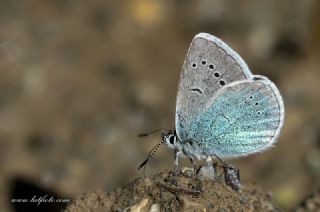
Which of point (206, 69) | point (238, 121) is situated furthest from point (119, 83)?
point (206, 69)

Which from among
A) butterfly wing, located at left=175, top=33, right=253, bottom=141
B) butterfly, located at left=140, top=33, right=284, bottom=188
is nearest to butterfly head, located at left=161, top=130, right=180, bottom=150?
butterfly, located at left=140, top=33, right=284, bottom=188

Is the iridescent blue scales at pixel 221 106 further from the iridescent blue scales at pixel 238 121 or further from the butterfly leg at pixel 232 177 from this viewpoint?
the butterfly leg at pixel 232 177

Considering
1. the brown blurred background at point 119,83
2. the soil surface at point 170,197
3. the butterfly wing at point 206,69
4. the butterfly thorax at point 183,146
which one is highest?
the brown blurred background at point 119,83

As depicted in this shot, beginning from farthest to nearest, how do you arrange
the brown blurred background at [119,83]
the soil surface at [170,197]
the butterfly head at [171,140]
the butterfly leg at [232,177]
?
1. the brown blurred background at [119,83]
2. the butterfly head at [171,140]
3. the butterfly leg at [232,177]
4. the soil surface at [170,197]

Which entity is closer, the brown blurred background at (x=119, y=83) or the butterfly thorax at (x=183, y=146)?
the butterfly thorax at (x=183, y=146)

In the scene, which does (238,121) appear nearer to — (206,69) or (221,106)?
(221,106)

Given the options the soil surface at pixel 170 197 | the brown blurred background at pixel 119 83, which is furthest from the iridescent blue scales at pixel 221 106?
the brown blurred background at pixel 119 83
